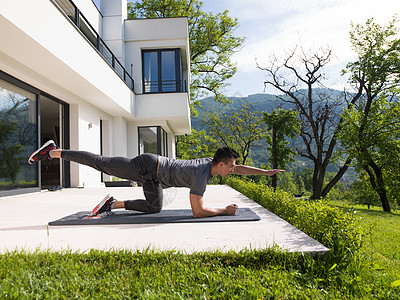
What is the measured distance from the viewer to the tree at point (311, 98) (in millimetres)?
18188

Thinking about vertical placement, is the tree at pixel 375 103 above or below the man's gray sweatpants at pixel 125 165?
above

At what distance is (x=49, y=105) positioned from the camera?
30.1 feet

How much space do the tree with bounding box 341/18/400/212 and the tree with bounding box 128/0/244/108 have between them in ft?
27.7

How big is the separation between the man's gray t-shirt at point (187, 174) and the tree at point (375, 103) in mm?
14708

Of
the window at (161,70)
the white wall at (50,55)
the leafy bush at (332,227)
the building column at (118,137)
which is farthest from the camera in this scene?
the window at (161,70)

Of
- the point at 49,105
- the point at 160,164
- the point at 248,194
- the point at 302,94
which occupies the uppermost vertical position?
the point at 302,94

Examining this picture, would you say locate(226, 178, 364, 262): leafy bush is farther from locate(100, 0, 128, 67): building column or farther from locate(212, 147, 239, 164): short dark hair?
locate(100, 0, 128, 67): building column

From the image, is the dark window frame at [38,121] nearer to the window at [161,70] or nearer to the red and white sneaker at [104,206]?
the red and white sneaker at [104,206]

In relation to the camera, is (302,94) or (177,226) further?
(302,94)

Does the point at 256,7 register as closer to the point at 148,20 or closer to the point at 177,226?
the point at 148,20

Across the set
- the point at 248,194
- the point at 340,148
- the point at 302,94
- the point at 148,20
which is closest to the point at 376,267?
the point at 248,194

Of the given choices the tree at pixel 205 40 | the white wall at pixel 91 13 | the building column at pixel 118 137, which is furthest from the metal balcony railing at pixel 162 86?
the tree at pixel 205 40

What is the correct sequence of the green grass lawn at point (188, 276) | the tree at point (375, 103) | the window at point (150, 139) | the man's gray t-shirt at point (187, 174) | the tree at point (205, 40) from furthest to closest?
the tree at point (205, 40) → the tree at point (375, 103) → the window at point (150, 139) → the man's gray t-shirt at point (187, 174) → the green grass lawn at point (188, 276)

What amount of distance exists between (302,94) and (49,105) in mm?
15323
